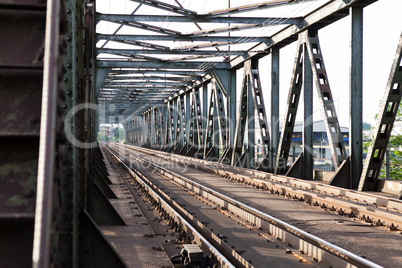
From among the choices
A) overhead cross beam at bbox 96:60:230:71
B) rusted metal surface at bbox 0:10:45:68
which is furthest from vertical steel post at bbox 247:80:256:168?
rusted metal surface at bbox 0:10:45:68

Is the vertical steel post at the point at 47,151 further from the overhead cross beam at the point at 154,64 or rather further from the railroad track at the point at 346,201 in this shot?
the overhead cross beam at the point at 154,64

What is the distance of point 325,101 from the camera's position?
1288 centimetres

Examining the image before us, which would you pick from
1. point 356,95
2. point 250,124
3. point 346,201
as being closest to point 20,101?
point 346,201

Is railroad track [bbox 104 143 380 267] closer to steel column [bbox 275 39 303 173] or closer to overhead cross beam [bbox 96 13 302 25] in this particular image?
steel column [bbox 275 39 303 173]

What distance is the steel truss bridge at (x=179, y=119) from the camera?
1.96 m

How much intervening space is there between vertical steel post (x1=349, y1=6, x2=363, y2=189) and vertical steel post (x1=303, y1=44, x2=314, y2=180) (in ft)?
8.09

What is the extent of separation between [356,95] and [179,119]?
26.7 meters

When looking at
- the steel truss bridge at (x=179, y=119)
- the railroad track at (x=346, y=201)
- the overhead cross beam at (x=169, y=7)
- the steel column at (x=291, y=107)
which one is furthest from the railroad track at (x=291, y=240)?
the overhead cross beam at (x=169, y=7)

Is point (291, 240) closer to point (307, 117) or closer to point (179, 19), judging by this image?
point (307, 117)

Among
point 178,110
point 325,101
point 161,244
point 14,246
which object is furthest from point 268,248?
point 178,110

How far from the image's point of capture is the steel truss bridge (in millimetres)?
1960

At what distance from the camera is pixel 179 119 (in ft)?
125

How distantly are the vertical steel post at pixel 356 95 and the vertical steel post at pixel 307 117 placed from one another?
2466 mm

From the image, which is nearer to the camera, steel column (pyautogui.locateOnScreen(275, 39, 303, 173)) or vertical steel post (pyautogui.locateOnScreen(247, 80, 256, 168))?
steel column (pyautogui.locateOnScreen(275, 39, 303, 173))
